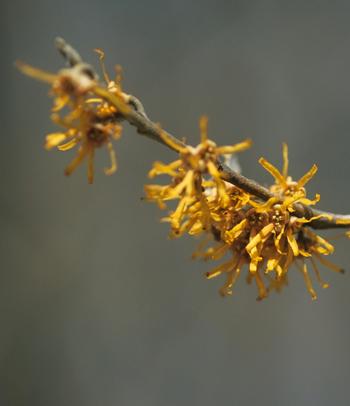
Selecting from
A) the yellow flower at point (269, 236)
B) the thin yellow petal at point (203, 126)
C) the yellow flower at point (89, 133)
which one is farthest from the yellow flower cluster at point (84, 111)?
the yellow flower at point (269, 236)

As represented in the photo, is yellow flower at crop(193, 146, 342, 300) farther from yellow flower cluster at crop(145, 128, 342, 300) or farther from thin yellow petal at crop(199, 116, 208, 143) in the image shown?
thin yellow petal at crop(199, 116, 208, 143)

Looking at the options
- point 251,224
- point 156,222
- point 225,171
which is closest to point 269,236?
point 251,224

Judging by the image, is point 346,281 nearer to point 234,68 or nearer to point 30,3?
point 234,68

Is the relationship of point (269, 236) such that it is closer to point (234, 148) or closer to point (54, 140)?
point (234, 148)

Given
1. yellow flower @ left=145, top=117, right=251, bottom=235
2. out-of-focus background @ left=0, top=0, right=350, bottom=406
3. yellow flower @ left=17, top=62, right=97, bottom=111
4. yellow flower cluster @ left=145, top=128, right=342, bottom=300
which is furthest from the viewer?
out-of-focus background @ left=0, top=0, right=350, bottom=406

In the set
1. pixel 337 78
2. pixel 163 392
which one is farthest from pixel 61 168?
pixel 337 78

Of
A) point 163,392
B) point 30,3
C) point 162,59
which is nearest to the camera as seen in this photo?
point 163,392

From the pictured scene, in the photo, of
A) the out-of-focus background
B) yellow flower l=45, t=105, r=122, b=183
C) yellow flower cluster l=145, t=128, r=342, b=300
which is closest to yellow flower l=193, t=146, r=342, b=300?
yellow flower cluster l=145, t=128, r=342, b=300

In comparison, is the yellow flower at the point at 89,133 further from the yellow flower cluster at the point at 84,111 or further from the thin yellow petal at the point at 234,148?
the thin yellow petal at the point at 234,148
